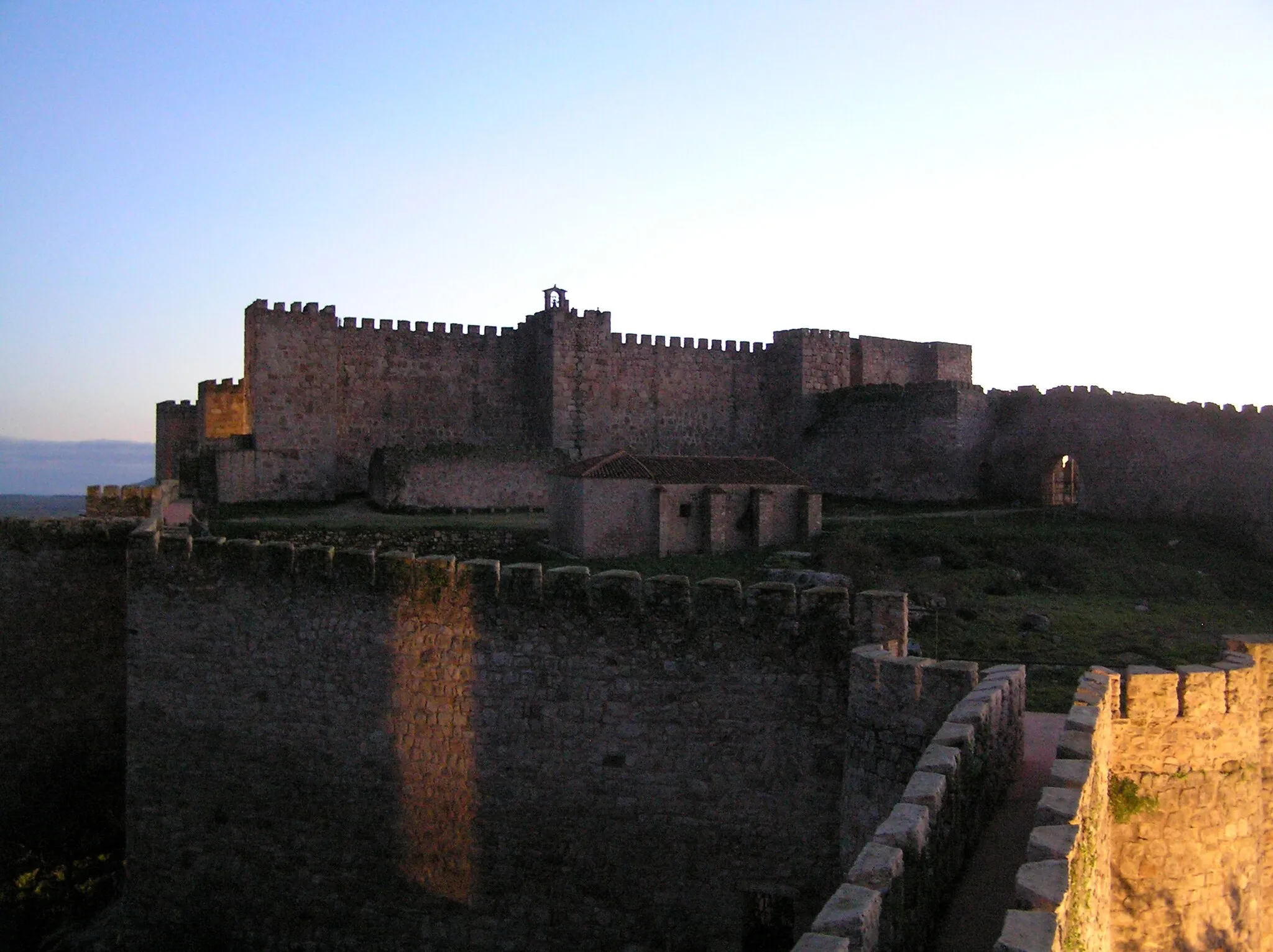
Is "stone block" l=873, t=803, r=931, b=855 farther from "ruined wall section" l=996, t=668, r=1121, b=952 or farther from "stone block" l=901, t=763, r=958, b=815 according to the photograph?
"ruined wall section" l=996, t=668, r=1121, b=952

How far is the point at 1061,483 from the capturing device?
3306 cm

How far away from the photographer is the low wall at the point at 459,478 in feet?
92.9

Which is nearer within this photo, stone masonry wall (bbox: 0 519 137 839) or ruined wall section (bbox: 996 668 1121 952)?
ruined wall section (bbox: 996 668 1121 952)

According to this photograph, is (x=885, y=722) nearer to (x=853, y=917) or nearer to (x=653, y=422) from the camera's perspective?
(x=853, y=917)

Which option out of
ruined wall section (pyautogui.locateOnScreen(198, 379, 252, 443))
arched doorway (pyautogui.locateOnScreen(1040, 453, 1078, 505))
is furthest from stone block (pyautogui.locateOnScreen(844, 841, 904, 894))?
ruined wall section (pyautogui.locateOnScreen(198, 379, 252, 443))

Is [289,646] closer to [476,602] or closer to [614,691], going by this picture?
[476,602]

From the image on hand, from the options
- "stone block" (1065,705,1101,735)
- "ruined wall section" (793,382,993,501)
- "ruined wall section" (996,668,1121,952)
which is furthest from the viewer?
"ruined wall section" (793,382,993,501)

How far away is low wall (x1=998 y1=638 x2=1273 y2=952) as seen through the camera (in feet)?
29.6

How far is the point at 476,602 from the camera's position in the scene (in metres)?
10.6

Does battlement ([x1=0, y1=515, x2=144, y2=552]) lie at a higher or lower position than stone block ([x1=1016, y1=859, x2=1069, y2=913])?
higher

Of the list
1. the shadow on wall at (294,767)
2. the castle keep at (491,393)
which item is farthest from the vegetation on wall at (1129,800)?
the castle keep at (491,393)

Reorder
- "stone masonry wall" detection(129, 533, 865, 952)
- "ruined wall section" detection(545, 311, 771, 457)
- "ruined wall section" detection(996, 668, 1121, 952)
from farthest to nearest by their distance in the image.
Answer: "ruined wall section" detection(545, 311, 771, 457), "stone masonry wall" detection(129, 533, 865, 952), "ruined wall section" detection(996, 668, 1121, 952)

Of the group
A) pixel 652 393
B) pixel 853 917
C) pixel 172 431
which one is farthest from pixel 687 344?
pixel 853 917

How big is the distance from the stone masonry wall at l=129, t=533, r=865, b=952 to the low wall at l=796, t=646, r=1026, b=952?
1.38 meters
